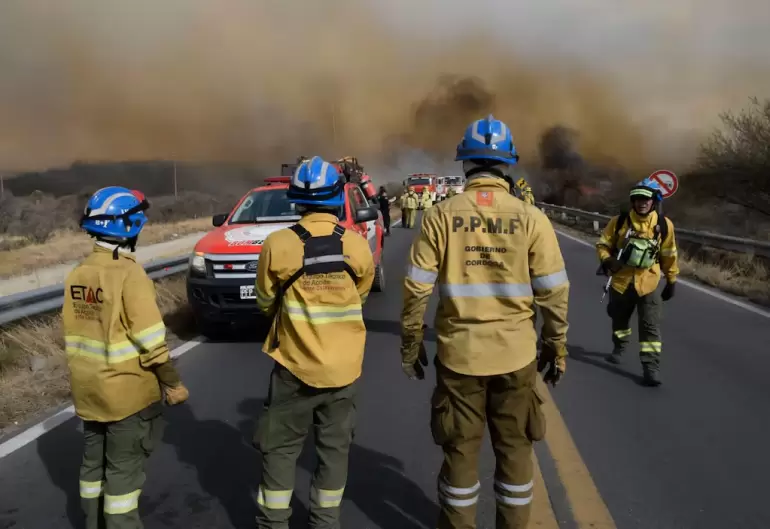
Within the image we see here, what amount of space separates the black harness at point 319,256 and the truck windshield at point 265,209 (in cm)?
514

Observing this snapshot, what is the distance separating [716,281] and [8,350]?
10.3m

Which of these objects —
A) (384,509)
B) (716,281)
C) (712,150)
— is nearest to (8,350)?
(384,509)

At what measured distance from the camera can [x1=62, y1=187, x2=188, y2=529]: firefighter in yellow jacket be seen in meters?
2.80

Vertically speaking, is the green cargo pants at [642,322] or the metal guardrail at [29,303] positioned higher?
the green cargo pants at [642,322]

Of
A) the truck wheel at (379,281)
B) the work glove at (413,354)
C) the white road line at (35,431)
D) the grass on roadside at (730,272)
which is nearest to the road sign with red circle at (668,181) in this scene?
the grass on roadside at (730,272)

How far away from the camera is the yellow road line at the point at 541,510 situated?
3.19 metres

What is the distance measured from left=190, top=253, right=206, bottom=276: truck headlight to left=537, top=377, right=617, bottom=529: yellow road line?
13.0 feet

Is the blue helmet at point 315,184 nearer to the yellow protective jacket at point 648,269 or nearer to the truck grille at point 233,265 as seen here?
the yellow protective jacket at point 648,269

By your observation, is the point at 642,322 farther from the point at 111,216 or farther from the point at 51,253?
the point at 51,253

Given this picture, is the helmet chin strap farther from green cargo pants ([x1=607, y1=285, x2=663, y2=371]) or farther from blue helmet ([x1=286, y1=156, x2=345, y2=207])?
green cargo pants ([x1=607, y1=285, x2=663, y2=371])

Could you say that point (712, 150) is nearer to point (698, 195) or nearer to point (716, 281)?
point (698, 195)

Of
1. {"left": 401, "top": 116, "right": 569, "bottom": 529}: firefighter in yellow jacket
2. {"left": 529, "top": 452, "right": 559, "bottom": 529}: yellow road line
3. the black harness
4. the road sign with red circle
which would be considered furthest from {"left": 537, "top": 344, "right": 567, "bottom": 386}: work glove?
the road sign with red circle

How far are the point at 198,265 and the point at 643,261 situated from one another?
14.6 feet

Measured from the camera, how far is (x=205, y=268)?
6898 mm
